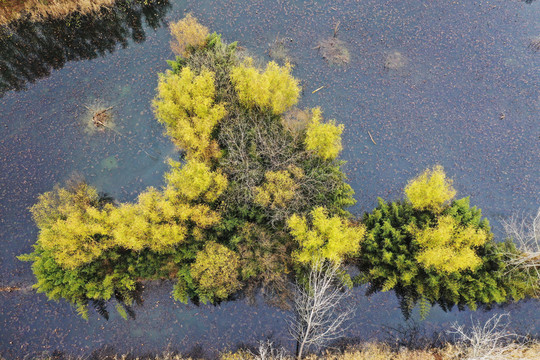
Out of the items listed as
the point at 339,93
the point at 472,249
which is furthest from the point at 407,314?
the point at 339,93

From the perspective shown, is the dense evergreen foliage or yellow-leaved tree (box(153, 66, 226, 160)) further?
yellow-leaved tree (box(153, 66, 226, 160))

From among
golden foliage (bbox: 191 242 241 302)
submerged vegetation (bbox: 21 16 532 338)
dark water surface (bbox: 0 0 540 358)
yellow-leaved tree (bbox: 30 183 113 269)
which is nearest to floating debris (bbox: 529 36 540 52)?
dark water surface (bbox: 0 0 540 358)

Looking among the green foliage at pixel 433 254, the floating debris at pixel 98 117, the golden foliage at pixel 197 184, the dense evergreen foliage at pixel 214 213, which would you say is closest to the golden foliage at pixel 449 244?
the green foliage at pixel 433 254

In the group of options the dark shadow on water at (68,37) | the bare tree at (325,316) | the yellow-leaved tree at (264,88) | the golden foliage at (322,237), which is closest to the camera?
the golden foliage at (322,237)

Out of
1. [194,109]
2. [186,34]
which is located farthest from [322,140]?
[186,34]

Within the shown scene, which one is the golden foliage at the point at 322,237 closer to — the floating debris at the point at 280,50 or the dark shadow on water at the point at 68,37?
the floating debris at the point at 280,50

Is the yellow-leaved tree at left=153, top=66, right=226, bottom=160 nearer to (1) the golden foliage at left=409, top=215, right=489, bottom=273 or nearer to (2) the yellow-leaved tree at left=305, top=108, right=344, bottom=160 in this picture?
(2) the yellow-leaved tree at left=305, top=108, right=344, bottom=160
